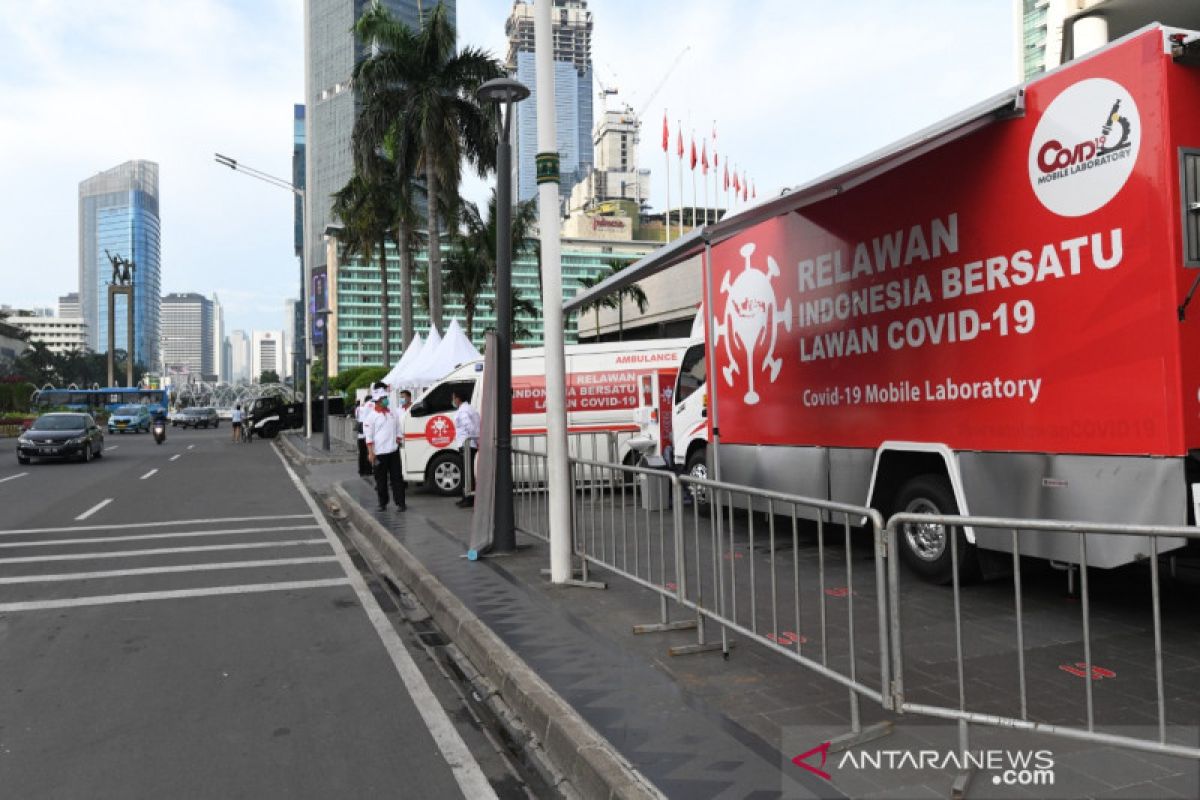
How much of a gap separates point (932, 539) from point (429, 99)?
963 inches

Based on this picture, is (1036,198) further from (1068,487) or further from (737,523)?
(737,523)

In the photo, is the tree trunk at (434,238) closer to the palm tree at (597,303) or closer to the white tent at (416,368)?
the palm tree at (597,303)

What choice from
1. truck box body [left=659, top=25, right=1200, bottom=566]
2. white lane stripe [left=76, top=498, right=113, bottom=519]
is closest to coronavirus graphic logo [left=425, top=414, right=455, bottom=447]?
white lane stripe [left=76, top=498, right=113, bottom=519]

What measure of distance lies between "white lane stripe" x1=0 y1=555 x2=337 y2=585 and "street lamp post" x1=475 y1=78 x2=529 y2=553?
2.03 meters

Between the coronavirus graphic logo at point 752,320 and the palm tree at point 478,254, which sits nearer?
the coronavirus graphic logo at point 752,320

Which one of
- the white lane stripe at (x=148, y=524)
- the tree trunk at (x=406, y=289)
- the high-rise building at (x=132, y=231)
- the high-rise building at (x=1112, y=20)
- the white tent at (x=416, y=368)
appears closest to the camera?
the high-rise building at (x=1112, y=20)

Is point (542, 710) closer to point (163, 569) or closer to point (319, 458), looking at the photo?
point (163, 569)

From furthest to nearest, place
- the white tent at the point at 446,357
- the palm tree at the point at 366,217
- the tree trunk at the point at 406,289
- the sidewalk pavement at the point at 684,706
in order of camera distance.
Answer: the palm tree at the point at 366,217
the tree trunk at the point at 406,289
the white tent at the point at 446,357
the sidewalk pavement at the point at 684,706

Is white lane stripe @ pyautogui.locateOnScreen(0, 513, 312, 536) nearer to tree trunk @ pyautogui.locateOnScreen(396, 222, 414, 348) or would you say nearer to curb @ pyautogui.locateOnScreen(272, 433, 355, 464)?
curb @ pyautogui.locateOnScreen(272, 433, 355, 464)

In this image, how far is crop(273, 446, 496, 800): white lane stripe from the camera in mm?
3871

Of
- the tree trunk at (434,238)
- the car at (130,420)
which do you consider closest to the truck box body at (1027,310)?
the tree trunk at (434,238)

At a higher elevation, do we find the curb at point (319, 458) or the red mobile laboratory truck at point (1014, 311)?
the red mobile laboratory truck at point (1014, 311)

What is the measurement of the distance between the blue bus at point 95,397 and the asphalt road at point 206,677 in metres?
53.2

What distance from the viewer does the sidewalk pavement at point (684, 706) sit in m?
3.48
